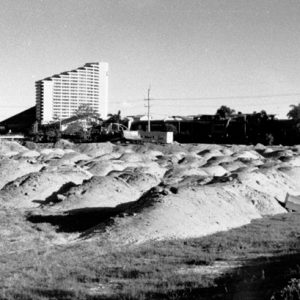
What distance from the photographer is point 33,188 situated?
28469 millimetres

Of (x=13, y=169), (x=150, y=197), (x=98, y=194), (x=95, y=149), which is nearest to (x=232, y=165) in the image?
(x=13, y=169)

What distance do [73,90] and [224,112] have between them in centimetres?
7488

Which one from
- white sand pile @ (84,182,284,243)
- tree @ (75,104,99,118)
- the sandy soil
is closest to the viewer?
white sand pile @ (84,182,284,243)

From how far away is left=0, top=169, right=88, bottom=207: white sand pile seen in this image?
27.3 metres

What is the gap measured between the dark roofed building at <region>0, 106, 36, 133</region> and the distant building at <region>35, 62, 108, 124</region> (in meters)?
5.22

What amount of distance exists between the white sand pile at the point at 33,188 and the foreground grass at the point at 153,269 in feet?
33.0

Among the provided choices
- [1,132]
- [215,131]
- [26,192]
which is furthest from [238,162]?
[1,132]

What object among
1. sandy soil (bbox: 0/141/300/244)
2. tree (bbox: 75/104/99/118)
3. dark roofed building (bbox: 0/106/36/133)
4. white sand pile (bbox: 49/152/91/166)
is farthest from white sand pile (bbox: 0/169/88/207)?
dark roofed building (bbox: 0/106/36/133)

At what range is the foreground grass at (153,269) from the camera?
37.8 ft

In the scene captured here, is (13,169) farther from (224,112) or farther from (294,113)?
(224,112)

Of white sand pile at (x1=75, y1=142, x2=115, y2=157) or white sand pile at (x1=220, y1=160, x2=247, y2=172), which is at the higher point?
white sand pile at (x1=220, y1=160, x2=247, y2=172)

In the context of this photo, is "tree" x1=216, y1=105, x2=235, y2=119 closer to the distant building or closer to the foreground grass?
the distant building

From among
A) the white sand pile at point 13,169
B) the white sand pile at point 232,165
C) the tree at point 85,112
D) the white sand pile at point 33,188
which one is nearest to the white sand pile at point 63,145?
the white sand pile at point 232,165

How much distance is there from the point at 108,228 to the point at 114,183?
28.3 ft
